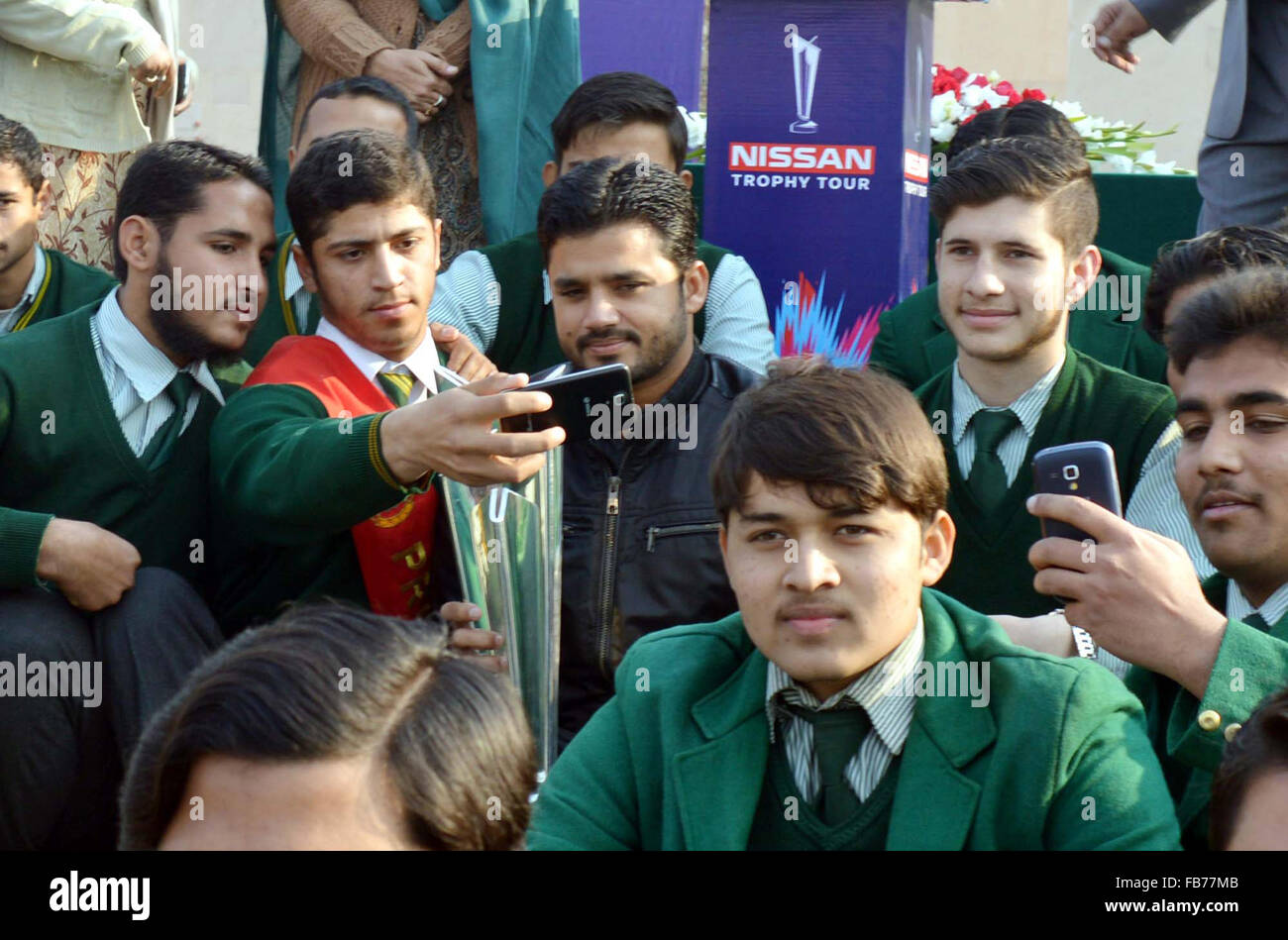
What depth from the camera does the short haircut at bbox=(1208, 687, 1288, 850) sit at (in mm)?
1341

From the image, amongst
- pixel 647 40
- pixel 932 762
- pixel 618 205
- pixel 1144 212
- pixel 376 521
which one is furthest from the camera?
pixel 647 40

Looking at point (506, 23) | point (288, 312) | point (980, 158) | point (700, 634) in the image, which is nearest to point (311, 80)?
point (506, 23)

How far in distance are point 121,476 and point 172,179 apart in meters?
0.69

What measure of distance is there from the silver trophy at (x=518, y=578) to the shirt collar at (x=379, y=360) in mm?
507

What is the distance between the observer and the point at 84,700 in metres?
2.89

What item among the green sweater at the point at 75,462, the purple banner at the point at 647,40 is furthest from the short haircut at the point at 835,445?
the purple banner at the point at 647,40

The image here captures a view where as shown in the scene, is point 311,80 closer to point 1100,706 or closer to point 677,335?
point 677,335

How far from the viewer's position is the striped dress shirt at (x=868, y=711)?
6.83 ft

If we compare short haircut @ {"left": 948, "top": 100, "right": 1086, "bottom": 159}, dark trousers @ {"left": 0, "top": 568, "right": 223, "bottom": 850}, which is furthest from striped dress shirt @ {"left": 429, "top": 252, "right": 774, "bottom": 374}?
dark trousers @ {"left": 0, "top": 568, "right": 223, "bottom": 850}

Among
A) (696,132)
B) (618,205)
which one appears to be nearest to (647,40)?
(696,132)

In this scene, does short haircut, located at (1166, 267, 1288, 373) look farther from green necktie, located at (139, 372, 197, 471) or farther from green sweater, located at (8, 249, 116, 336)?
green sweater, located at (8, 249, 116, 336)

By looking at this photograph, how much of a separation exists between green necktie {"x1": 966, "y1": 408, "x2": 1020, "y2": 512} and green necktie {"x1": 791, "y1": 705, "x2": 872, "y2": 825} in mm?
1144

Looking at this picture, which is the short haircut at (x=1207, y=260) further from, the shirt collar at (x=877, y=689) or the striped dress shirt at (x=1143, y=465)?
the shirt collar at (x=877, y=689)

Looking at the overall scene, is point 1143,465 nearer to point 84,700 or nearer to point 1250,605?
point 1250,605
